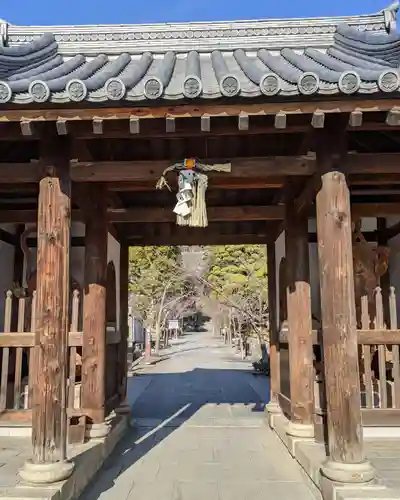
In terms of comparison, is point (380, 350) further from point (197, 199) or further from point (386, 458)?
point (197, 199)

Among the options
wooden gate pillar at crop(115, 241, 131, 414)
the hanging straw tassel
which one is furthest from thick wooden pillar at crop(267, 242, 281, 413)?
the hanging straw tassel

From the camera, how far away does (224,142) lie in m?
5.34

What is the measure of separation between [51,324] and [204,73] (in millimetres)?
3182

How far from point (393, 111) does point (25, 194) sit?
16.4 ft

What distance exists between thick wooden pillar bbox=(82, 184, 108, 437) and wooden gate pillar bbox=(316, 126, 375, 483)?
3.14 meters

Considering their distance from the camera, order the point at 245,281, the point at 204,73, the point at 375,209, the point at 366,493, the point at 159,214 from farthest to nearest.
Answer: the point at 245,281
the point at 159,214
the point at 375,209
the point at 204,73
the point at 366,493

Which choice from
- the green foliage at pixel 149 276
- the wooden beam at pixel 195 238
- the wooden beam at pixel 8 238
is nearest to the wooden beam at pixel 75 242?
the wooden beam at pixel 8 238

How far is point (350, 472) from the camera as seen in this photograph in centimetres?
392

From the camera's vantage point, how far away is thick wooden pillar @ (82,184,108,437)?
6.18 meters

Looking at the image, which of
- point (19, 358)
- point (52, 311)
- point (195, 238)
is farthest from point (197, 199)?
→ point (195, 238)

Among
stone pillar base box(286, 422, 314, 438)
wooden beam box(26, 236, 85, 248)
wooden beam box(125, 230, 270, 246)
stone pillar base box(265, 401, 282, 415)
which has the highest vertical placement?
wooden beam box(125, 230, 270, 246)

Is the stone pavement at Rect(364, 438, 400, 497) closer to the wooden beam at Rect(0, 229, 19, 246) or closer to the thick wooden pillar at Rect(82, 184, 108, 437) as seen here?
the thick wooden pillar at Rect(82, 184, 108, 437)

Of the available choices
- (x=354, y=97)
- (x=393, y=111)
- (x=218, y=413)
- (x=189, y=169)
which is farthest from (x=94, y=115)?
(x=218, y=413)

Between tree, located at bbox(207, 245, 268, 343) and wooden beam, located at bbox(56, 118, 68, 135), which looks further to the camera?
tree, located at bbox(207, 245, 268, 343)
